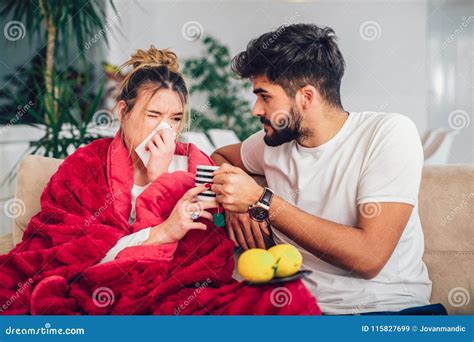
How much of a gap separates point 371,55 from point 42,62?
0.84m

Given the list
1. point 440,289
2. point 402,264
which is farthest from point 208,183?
point 440,289

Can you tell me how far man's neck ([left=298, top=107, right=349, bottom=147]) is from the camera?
58.0 inches

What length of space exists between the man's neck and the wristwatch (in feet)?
0.58

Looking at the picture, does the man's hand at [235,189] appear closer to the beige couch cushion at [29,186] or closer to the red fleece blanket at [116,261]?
the red fleece blanket at [116,261]

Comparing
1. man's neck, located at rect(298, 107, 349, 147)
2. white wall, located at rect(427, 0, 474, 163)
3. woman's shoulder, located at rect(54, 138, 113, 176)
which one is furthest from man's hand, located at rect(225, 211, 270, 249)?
white wall, located at rect(427, 0, 474, 163)

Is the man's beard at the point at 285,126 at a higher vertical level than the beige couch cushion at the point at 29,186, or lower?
higher

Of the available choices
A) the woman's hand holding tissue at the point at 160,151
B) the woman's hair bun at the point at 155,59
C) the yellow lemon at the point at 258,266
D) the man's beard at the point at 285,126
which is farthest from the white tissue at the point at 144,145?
the yellow lemon at the point at 258,266

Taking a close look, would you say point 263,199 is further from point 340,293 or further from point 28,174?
point 28,174

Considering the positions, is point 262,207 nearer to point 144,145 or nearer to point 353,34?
point 144,145

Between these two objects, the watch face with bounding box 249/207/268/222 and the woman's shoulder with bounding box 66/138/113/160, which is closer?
the watch face with bounding box 249/207/268/222

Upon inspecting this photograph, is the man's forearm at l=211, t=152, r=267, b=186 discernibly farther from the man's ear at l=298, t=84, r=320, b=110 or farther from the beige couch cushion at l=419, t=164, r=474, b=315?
the beige couch cushion at l=419, t=164, r=474, b=315

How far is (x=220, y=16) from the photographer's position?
5.07 feet

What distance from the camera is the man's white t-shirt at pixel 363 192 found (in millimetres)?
1383

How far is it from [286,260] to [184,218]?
0.26 meters
